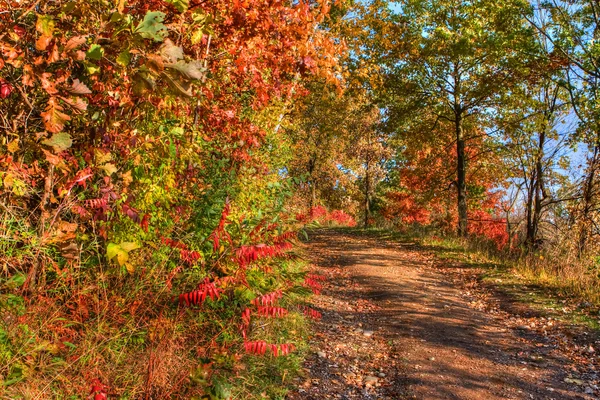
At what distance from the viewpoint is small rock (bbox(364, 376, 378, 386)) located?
4.91m

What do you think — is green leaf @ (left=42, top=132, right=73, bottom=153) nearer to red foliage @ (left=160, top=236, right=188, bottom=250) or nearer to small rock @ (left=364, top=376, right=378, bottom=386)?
red foliage @ (left=160, top=236, right=188, bottom=250)

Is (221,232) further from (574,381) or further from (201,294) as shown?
(574,381)

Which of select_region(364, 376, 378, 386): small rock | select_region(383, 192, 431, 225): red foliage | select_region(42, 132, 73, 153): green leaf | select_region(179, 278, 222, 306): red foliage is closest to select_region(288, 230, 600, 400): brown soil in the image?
select_region(364, 376, 378, 386): small rock

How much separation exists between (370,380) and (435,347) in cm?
138

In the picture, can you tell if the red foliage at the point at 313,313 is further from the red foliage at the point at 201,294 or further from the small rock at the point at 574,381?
the small rock at the point at 574,381

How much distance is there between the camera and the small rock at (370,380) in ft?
16.1

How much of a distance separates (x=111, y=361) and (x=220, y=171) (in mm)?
2244

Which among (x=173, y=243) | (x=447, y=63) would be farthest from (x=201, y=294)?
(x=447, y=63)

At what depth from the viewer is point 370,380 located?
4.98m

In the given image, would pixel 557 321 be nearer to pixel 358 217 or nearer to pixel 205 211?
pixel 205 211

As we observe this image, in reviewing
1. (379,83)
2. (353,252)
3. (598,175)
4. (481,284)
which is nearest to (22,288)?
(481,284)

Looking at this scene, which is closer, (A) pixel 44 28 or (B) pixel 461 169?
(A) pixel 44 28

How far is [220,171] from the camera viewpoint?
4.97m

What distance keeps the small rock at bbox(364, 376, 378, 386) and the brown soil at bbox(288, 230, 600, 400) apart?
1 cm
